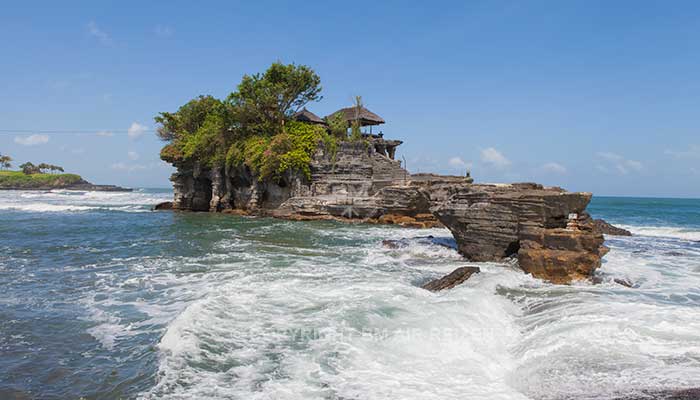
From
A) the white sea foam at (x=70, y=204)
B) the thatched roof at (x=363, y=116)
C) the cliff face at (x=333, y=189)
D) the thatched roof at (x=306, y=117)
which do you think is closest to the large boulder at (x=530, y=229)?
the cliff face at (x=333, y=189)

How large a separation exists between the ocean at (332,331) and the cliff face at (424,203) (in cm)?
101

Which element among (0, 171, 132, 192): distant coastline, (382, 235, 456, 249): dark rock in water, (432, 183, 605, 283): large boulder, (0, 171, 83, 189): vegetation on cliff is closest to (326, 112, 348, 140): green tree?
(382, 235, 456, 249): dark rock in water

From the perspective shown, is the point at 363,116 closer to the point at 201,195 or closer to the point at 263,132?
the point at 263,132

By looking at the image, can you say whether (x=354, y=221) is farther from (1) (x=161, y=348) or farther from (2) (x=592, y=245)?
(1) (x=161, y=348)

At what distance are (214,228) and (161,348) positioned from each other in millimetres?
16878

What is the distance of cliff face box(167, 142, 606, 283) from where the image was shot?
10.9 m

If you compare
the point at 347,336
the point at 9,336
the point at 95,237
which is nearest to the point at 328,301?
the point at 347,336

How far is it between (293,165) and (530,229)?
20.6 meters

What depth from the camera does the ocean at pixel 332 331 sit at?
15.9 feet

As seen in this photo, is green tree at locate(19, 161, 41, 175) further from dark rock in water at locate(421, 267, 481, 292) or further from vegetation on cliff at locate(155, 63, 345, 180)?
dark rock in water at locate(421, 267, 481, 292)

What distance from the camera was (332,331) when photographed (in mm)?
6535

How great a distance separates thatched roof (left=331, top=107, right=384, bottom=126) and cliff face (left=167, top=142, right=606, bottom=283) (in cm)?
584

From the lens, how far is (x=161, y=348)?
594 cm

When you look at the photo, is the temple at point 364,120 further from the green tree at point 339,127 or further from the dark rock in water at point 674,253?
the dark rock in water at point 674,253
